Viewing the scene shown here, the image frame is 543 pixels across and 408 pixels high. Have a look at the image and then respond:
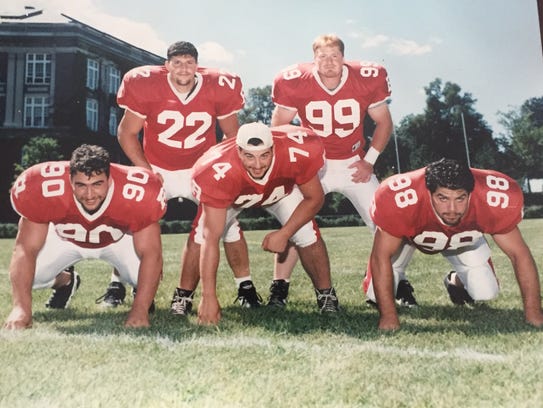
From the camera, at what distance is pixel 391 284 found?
204 cm

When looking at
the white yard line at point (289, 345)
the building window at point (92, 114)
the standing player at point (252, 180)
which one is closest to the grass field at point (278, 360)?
the white yard line at point (289, 345)

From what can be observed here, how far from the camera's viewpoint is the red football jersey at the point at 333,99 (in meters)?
2.81

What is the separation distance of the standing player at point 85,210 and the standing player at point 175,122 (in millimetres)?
565

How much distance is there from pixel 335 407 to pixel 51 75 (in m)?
4.60

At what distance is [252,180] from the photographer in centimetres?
216

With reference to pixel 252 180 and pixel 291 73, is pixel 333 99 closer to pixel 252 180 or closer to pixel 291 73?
pixel 291 73

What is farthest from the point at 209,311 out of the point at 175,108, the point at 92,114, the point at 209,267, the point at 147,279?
the point at 92,114

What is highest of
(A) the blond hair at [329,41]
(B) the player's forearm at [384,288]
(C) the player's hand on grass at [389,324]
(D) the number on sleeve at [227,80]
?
(A) the blond hair at [329,41]

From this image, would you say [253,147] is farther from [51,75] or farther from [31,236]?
[51,75]

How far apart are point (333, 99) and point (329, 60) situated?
0.69 ft

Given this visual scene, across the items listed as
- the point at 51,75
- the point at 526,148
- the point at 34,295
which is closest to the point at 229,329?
the point at 34,295

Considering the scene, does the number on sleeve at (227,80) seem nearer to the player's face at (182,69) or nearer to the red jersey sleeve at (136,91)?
the player's face at (182,69)

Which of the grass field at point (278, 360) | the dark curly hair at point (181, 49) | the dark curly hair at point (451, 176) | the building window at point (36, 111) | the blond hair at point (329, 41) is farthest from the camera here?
the building window at point (36, 111)

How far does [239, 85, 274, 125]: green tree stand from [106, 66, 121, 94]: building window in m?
1.19
